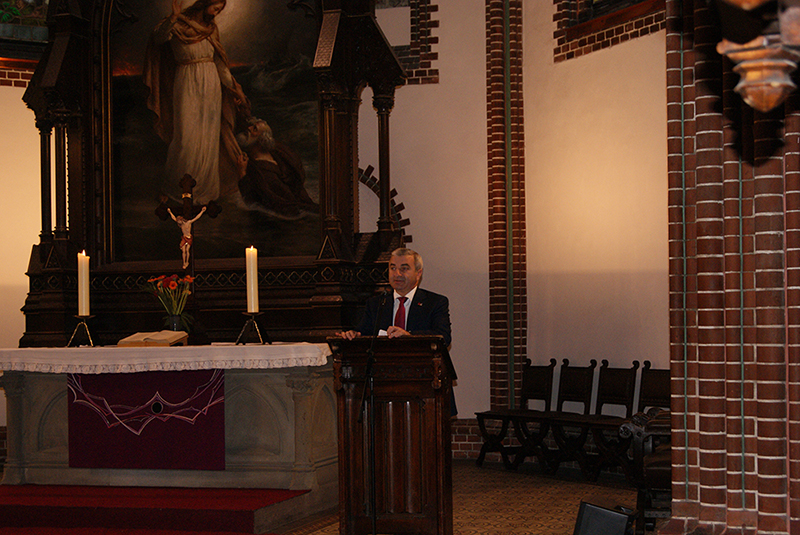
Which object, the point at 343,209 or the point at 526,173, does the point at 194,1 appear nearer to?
the point at 343,209

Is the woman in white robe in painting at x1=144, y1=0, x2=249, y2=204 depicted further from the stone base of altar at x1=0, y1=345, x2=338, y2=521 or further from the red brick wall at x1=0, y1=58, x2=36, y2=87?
the red brick wall at x1=0, y1=58, x2=36, y2=87

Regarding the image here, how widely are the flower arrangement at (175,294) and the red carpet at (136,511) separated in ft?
4.81

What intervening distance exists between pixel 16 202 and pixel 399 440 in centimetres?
662

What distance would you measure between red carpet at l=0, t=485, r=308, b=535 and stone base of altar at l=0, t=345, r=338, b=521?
0.47ft

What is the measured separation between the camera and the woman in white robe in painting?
8086 mm

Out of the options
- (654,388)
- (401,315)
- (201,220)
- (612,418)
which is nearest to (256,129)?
(201,220)

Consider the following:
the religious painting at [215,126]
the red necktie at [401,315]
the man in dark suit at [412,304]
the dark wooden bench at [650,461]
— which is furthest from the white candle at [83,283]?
the dark wooden bench at [650,461]

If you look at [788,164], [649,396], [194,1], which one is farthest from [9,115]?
[788,164]

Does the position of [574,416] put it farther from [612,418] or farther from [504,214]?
[504,214]

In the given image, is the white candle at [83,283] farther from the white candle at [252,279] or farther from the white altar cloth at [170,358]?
the white candle at [252,279]

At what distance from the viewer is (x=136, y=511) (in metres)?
5.99

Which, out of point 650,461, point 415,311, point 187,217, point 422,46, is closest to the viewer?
point 650,461

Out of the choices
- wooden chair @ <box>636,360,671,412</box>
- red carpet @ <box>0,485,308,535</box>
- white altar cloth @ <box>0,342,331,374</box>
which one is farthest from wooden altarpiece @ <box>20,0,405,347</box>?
wooden chair @ <box>636,360,671,412</box>

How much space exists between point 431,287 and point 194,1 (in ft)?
13.0
